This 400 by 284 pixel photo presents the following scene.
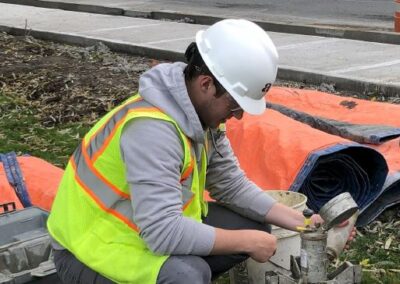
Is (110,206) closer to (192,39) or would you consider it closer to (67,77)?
(67,77)

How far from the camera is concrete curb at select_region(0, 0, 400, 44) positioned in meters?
10.3

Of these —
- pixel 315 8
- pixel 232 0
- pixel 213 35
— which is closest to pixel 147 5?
pixel 232 0

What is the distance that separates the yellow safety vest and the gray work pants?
5 centimetres

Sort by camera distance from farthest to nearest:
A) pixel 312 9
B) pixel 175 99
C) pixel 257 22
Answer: pixel 312 9, pixel 257 22, pixel 175 99

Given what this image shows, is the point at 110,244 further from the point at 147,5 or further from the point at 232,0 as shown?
the point at 232,0

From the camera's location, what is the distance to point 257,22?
11.9m

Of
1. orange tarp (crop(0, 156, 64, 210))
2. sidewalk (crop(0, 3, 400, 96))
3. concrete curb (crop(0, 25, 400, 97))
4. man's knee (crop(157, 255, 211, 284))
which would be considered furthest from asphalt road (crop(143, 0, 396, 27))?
man's knee (crop(157, 255, 211, 284))

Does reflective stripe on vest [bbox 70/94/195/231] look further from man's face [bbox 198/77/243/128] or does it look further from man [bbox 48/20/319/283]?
man's face [bbox 198/77/243/128]

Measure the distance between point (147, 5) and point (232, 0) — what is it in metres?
2.13

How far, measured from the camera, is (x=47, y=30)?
11211 mm

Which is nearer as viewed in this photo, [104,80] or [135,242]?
[135,242]

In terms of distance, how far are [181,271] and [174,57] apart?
6500 millimetres

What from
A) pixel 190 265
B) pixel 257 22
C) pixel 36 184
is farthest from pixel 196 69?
pixel 257 22

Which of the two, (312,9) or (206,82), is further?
(312,9)
